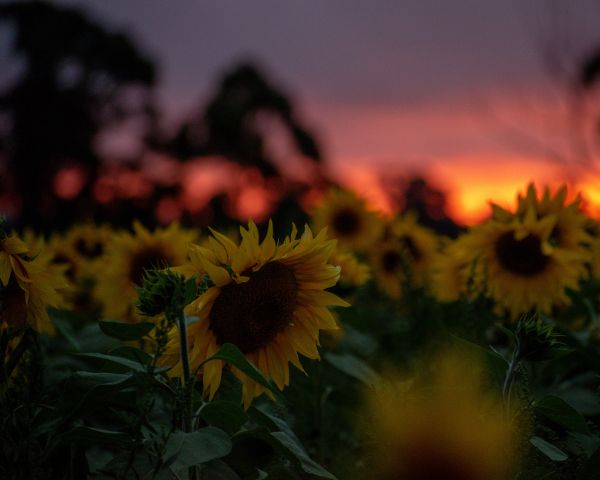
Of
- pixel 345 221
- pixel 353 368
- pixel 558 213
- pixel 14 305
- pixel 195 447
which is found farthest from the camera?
pixel 345 221

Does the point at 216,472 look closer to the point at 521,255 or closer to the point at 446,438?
the point at 446,438

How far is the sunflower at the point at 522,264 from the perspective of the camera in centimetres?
290

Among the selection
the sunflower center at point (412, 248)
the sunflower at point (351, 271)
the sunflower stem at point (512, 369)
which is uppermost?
the sunflower stem at point (512, 369)

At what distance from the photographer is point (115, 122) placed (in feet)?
82.5

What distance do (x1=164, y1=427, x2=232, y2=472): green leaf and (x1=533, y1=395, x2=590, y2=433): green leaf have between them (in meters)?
0.69

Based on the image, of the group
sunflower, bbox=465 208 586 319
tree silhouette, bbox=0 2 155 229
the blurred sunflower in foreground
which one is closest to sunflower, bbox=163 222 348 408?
the blurred sunflower in foreground

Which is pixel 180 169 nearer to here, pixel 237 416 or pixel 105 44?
pixel 105 44

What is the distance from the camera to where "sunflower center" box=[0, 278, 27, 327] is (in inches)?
71.9

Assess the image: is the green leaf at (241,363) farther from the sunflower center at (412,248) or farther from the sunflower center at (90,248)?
the sunflower center at (90,248)

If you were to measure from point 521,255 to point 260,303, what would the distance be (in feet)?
5.30

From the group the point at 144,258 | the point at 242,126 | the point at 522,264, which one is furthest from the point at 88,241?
the point at 242,126

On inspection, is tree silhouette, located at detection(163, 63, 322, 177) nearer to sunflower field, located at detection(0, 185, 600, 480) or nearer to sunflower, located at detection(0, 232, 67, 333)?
sunflower field, located at detection(0, 185, 600, 480)

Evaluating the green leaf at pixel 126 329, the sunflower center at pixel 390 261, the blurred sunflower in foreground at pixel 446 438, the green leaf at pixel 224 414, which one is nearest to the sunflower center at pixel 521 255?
Result: the sunflower center at pixel 390 261

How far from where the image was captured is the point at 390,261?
4.77m
